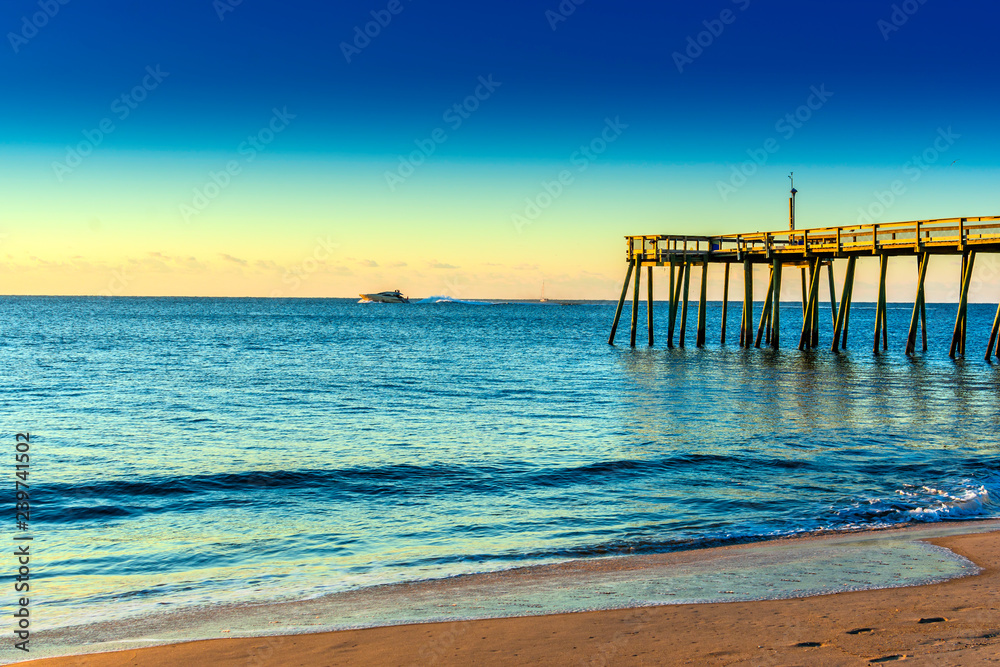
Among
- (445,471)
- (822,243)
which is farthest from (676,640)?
(822,243)

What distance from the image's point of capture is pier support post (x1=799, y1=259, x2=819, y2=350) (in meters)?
36.1

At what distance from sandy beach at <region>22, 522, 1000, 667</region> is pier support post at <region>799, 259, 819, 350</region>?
3153cm

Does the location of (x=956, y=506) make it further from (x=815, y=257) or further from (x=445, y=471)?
(x=815, y=257)

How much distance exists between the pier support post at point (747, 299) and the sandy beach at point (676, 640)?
3207 centimetres

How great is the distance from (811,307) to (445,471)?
29.1 metres

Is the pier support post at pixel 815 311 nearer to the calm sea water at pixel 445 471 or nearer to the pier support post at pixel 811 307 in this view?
the pier support post at pixel 811 307

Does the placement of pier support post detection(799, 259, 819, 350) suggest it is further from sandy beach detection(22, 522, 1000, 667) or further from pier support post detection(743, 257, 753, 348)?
sandy beach detection(22, 522, 1000, 667)

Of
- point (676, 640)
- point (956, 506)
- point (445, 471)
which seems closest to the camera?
point (676, 640)

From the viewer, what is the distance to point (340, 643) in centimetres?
593

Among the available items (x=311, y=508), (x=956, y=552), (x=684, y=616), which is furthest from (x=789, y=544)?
(x=311, y=508)

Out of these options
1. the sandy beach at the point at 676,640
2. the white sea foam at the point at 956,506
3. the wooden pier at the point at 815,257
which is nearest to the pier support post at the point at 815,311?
the wooden pier at the point at 815,257

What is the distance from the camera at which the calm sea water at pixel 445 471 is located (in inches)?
352

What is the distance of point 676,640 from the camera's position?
5.78 meters

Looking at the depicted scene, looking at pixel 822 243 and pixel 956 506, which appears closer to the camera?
pixel 956 506
